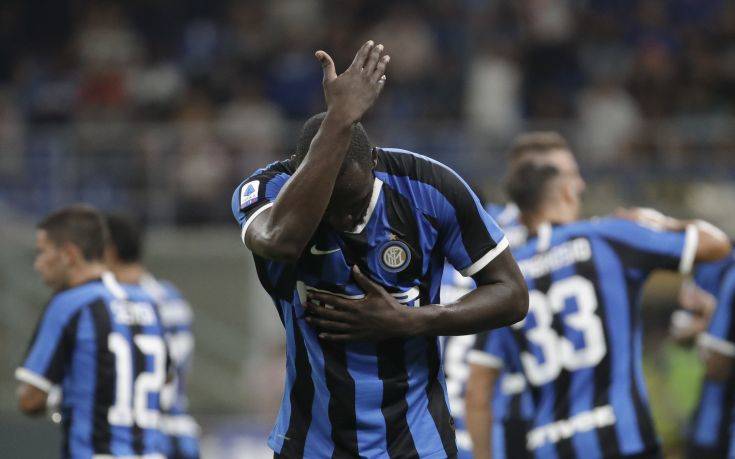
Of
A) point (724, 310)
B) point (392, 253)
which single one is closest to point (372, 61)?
point (392, 253)

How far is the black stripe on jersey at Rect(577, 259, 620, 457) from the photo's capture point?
5320 millimetres

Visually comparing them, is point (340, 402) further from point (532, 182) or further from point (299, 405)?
point (532, 182)

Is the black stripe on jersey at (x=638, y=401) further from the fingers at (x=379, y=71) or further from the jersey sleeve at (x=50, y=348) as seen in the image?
the jersey sleeve at (x=50, y=348)

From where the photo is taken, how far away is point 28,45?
1569 centimetres

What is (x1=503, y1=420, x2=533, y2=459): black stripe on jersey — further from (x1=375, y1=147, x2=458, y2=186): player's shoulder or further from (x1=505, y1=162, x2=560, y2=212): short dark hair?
(x1=375, y1=147, x2=458, y2=186): player's shoulder

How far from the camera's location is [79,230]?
5.93m

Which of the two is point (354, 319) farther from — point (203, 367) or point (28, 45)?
point (28, 45)

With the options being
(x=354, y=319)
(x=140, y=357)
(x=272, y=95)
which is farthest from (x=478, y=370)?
(x=272, y=95)

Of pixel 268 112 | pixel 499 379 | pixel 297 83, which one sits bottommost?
pixel 499 379

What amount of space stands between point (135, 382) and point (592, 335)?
216 centimetres

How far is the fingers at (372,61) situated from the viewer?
12.1ft

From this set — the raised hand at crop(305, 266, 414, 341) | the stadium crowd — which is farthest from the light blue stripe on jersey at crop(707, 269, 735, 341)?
the stadium crowd

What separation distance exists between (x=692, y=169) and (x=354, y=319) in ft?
31.6

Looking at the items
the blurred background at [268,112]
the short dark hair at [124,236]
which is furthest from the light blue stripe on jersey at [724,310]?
the blurred background at [268,112]
